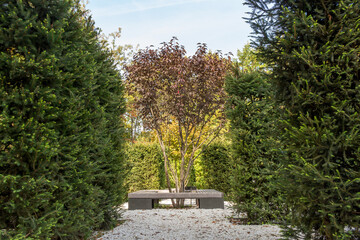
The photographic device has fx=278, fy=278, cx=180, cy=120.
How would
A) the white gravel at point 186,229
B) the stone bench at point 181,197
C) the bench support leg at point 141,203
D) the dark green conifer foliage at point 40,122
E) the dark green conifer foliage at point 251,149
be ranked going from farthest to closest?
1. the bench support leg at point 141,203
2. the stone bench at point 181,197
3. the dark green conifer foliage at point 251,149
4. the white gravel at point 186,229
5. the dark green conifer foliage at point 40,122

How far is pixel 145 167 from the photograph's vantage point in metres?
12.7

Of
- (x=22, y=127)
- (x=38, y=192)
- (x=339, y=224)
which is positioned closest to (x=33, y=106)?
(x=22, y=127)

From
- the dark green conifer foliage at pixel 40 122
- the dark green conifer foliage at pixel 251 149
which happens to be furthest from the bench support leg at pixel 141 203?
the dark green conifer foliage at pixel 40 122

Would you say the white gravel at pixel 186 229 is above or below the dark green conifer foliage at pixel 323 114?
below

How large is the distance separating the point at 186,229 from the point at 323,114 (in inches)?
162

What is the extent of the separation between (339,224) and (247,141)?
3.71 meters

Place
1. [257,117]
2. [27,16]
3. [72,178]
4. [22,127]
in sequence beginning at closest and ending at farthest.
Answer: [22,127], [27,16], [72,178], [257,117]

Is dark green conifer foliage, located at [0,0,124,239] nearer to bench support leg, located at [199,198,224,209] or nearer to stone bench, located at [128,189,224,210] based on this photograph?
stone bench, located at [128,189,224,210]

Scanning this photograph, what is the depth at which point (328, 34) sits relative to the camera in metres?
3.40

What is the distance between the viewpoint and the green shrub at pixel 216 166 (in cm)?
1184

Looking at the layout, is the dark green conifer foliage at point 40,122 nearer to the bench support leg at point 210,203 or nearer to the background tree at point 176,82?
the background tree at point 176,82

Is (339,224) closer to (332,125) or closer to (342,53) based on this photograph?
(332,125)

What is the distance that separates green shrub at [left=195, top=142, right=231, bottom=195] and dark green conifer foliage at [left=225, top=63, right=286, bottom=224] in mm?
4887

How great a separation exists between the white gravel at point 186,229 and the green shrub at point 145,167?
15.8 feet
